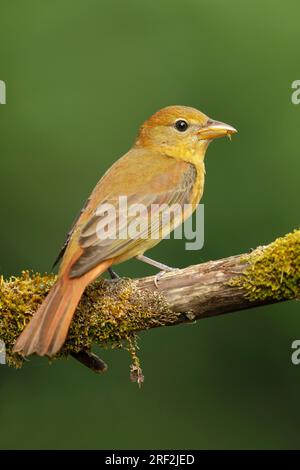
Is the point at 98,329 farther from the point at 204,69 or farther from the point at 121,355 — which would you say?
the point at 204,69

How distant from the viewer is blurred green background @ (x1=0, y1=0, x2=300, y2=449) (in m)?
6.93

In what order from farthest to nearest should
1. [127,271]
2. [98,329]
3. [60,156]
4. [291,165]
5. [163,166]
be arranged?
[60,156]
[291,165]
[127,271]
[163,166]
[98,329]

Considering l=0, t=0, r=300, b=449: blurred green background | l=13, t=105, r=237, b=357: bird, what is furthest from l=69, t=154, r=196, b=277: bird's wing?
l=0, t=0, r=300, b=449: blurred green background

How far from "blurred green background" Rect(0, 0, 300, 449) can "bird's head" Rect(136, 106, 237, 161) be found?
1.35m

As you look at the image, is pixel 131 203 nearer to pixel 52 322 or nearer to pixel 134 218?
pixel 134 218

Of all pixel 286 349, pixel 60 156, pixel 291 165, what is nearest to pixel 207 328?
pixel 286 349

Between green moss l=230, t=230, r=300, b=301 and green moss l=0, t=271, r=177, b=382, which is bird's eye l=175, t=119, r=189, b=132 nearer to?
green moss l=0, t=271, r=177, b=382

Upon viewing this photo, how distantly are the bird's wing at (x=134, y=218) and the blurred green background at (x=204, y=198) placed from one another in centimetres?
173

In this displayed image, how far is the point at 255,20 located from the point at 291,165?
1.06m

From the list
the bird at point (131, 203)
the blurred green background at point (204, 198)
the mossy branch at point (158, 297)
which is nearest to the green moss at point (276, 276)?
the mossy branch at point (158, 297)

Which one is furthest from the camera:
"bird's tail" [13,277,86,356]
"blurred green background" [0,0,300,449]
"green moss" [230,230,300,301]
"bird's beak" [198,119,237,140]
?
"blurred green background" [0,0,300,449]

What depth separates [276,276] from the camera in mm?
4152

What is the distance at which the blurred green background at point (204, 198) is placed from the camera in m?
6.93

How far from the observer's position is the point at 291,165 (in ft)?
22.8
